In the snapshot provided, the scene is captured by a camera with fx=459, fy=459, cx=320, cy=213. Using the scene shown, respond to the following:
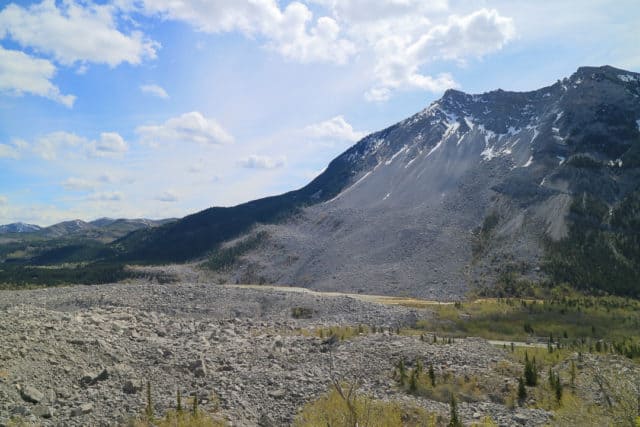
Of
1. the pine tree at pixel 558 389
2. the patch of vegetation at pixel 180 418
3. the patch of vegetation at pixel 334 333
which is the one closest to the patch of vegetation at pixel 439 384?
the pine tree at pixel 558 389

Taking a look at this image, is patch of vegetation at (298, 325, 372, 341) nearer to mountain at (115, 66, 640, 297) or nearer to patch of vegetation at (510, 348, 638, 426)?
patch of vegetation at (510, 348, 638, 426)

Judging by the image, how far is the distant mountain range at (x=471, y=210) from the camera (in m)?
73.9

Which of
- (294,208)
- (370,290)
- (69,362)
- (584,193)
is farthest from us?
(294,208)

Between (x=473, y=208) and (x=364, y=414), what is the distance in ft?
281

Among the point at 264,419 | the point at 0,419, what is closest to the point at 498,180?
the point at 264,419

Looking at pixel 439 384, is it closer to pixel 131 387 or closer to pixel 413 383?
pixel 413 383

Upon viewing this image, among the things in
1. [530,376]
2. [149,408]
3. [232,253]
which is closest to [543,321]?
[530,376]

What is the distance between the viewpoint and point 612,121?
106375mm

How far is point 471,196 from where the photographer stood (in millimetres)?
101312

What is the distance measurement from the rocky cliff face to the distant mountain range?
344 mm

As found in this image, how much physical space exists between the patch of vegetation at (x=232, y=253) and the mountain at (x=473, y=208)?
62.8 inches

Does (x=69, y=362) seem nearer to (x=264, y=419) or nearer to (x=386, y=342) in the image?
(x=264, y=419)

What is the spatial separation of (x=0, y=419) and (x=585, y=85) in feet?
447

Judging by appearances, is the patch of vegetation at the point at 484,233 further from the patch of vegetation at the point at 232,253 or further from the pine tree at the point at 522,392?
the pine tree at the point at 522,392
